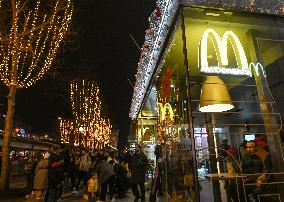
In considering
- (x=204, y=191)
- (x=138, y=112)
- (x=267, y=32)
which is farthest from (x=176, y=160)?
(x=138, y=112)

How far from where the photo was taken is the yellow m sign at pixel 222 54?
16.1 ft

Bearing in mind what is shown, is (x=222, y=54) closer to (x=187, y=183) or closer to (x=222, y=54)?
(x=222, y=54)

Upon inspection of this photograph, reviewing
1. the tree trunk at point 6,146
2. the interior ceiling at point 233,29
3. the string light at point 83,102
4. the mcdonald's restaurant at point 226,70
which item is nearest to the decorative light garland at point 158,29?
the mcdonald's restaurant at point 226,70

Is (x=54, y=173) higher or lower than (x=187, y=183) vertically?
higher

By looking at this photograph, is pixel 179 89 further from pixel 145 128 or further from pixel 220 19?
pixel 145 128

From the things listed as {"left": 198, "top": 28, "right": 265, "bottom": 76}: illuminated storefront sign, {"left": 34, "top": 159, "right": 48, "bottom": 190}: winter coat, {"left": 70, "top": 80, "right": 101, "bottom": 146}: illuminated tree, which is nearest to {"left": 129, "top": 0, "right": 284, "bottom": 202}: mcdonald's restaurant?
{"left": 198, "top": 28, "right": 265, "bottom": 76}: illuminated storefront sign

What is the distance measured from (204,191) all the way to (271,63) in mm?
4583

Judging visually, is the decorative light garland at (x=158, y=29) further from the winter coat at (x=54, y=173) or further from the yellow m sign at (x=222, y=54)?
the winter coat at (x=54, y=173)

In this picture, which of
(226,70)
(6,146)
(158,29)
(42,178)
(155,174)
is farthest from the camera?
(6,146)

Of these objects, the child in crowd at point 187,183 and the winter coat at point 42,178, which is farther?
the winter coat at point 42,178

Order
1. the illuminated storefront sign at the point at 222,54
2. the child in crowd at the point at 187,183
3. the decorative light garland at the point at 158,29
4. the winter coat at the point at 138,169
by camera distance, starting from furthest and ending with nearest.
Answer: the winter coat at the point at 138,169
the child in crowd at the point at 187,183
the decorative light garland at the point at 158,29
the illuminated storefront sign at the point at 222,54

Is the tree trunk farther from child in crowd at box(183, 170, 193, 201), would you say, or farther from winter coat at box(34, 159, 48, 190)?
child in crowd at box(183, 170, 193, 201)

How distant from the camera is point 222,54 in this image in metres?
4.97

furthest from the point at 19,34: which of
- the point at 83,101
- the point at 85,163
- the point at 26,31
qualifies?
the point at 83,101
